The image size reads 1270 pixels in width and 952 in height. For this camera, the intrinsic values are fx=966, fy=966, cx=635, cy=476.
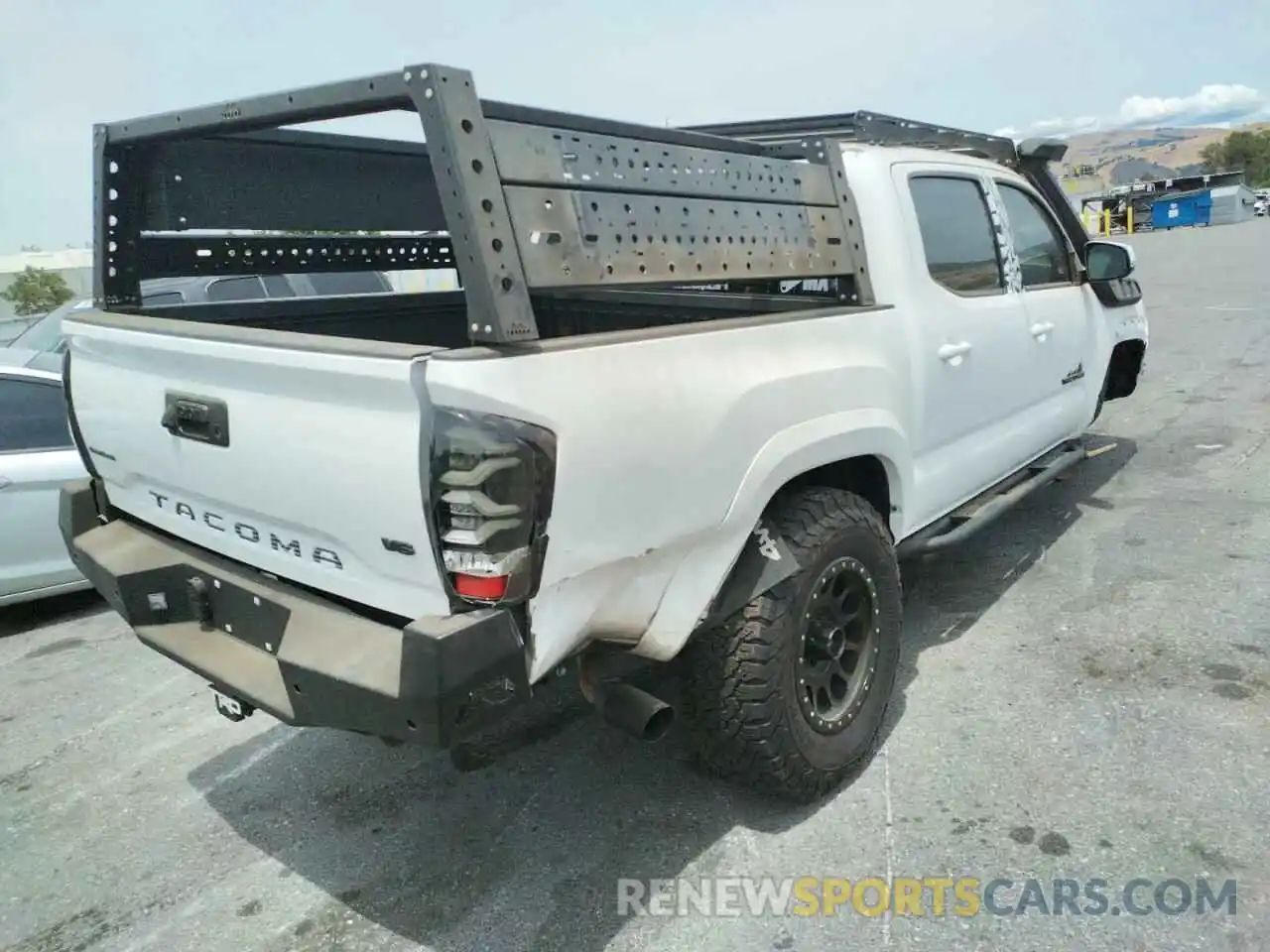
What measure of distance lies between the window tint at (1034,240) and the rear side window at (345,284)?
5046 mm

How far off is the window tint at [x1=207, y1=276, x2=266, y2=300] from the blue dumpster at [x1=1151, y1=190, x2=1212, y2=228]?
1788 inches

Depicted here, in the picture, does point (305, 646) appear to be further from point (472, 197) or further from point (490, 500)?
point (472, 197)

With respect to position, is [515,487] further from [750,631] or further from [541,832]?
[541,832]

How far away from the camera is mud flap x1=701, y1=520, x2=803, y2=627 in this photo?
2.71m

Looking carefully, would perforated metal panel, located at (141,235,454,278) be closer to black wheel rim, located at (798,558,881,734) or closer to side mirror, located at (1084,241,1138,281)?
black wheel rim, located at (798,558,881,734)

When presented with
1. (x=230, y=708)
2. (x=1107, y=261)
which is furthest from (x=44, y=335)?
(x=1107, y=261)

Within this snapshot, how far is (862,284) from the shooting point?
3248 mm

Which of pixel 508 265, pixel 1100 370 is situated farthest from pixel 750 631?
pixel 1100 370

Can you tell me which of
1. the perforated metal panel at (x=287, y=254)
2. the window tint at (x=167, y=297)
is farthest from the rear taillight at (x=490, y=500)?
the window tint at (x=167, y=297)

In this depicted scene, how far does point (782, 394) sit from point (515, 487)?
3.33 feet

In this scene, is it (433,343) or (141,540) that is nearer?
(141,540)

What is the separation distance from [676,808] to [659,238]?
70.3 inches

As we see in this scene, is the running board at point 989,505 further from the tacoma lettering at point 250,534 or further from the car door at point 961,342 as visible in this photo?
the tacoma lettering at point 250,534

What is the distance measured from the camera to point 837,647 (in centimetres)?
307
